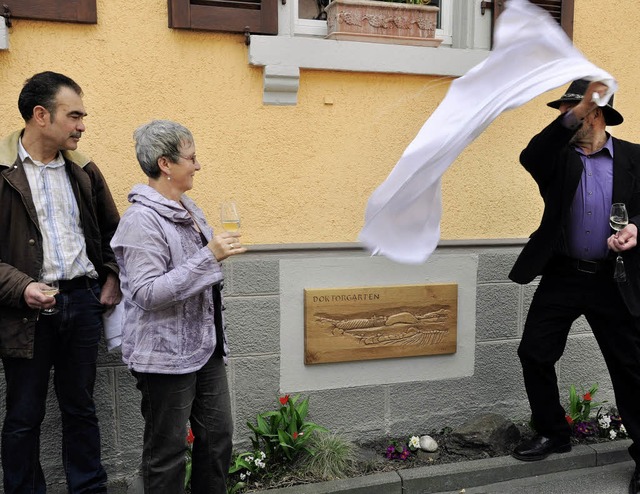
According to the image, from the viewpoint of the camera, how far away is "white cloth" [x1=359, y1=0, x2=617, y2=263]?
95.7 inches

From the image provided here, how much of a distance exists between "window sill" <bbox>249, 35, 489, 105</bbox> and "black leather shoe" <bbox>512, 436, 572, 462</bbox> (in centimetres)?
243

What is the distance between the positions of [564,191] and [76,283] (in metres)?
2.69

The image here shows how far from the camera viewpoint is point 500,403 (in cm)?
451

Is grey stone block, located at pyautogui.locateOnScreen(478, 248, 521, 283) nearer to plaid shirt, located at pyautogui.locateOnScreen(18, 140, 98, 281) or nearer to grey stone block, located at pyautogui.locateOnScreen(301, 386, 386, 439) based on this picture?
grey stone block, located at pyautogui.locateOnScreen(301, 386, 386, 439)

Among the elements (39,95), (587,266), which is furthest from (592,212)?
(39,95)

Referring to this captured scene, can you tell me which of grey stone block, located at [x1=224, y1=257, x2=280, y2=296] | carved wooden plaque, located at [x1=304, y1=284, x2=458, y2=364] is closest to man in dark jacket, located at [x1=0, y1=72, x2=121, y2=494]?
grey stone block, located at [x1=224, y1=257, x2=280, y2=296]

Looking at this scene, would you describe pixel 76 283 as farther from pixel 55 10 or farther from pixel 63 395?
pixel 55 10

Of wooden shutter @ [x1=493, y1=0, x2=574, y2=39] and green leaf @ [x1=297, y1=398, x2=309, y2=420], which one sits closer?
green leaf @ [x1=297, y1=398, x2=309, y2=420]

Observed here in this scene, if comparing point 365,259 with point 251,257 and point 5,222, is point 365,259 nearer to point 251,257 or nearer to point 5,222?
point 251,257

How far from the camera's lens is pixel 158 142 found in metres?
2.66

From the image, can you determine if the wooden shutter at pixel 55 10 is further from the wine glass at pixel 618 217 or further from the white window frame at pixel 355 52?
the wine glass at pixel 618 217

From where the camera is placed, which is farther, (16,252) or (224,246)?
(16,252)

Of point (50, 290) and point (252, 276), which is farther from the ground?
point (50, 290)

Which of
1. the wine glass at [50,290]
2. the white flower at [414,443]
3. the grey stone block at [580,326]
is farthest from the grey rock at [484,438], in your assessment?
the wine glass at [50,290]
